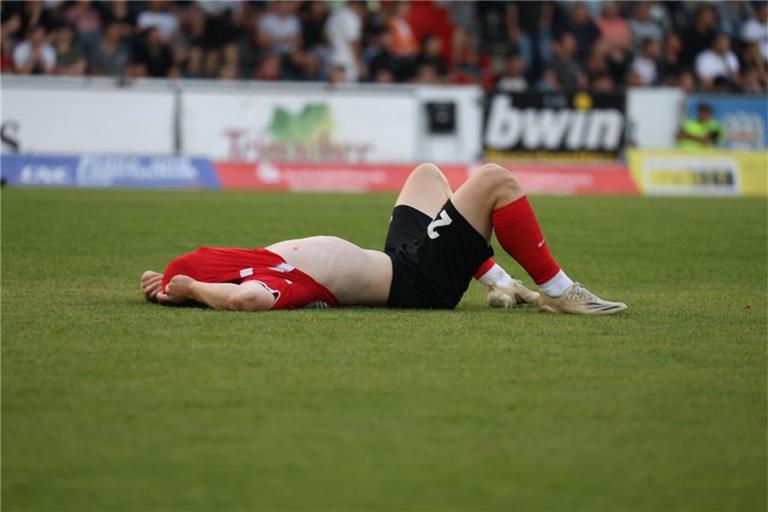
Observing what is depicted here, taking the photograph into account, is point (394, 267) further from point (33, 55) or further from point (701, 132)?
point (701, 132)

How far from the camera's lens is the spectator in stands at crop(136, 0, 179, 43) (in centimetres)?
2345

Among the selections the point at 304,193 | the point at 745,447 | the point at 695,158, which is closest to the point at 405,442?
the point at 745,447

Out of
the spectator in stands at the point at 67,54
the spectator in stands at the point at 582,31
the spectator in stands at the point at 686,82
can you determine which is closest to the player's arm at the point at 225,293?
the spectator in stands at the point at 67,54

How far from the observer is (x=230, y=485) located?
12.9 feet

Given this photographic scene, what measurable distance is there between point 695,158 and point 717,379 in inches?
742

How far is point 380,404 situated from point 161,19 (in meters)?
19.6

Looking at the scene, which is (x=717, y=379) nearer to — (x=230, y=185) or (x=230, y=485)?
(x=230, y=485)

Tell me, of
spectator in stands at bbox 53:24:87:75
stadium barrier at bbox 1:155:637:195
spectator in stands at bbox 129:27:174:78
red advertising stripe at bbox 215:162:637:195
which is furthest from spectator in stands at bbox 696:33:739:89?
spectator in stands at bbox 53:24:87:75

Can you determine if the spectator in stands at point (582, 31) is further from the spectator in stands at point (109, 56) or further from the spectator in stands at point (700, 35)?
the spectator in stands at point (109, 56)

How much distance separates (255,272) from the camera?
716cm

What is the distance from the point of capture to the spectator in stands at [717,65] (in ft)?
86.5

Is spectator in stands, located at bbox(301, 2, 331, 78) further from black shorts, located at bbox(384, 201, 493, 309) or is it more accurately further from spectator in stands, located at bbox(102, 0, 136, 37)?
black shorts, located at bbox(384, 201, 493, 309)

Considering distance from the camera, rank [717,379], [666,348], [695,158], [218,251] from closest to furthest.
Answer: [717,379] < [666,348] < [218,251] < [695,158]

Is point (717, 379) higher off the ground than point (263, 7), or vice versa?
point (263, 7)
